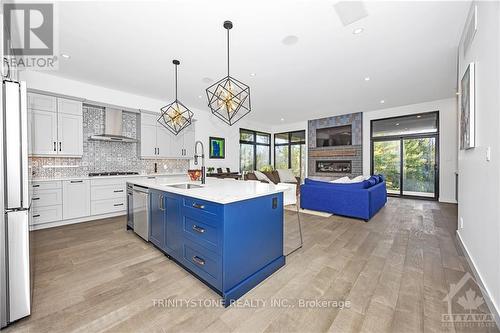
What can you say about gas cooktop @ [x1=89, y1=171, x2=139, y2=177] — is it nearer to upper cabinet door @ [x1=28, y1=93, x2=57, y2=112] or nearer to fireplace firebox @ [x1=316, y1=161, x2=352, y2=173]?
upper cabinet door @ [x1=28, y1=93, x2=57, y2=112]

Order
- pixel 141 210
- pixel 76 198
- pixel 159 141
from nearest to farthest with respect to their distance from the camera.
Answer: pixel 141 210
pixel 76 198
pixel 159 141

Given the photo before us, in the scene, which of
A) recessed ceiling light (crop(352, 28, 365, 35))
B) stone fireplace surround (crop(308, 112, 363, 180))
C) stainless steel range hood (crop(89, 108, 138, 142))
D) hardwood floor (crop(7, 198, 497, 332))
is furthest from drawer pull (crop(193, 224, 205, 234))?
stone fireplace surround (crop(308, 112, 363, 180))

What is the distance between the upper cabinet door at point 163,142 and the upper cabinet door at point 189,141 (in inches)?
19.4

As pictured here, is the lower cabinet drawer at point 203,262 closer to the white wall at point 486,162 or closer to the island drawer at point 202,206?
the island drawer at point 202,206

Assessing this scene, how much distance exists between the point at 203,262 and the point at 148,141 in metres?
4.01

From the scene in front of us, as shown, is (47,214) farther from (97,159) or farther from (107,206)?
(97,159)

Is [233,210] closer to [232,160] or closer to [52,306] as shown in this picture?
[52,306]

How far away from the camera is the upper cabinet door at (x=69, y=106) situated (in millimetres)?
Result: 3822

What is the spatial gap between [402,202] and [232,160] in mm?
5276

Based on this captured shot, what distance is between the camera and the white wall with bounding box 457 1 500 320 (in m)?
1.50

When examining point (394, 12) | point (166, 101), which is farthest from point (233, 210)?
point (166, 101)

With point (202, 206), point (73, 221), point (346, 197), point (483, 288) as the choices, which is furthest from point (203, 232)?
point (73, 221)

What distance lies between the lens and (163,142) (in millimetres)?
5281

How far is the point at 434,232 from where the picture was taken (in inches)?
128
